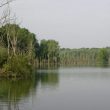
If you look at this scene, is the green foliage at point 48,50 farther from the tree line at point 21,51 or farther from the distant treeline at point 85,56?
the distant treeline at point 85,56

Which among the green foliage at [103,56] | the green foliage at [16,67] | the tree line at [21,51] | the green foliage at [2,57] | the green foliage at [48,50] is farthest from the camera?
the green foliage at [103,56]

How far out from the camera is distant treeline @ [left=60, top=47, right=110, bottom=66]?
134m

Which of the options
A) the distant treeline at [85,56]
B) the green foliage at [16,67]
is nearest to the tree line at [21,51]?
the green foliage at [16,67]

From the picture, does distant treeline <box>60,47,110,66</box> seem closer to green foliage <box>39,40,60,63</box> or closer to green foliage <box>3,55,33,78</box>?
green foliage <box>39,40,60,63</box>

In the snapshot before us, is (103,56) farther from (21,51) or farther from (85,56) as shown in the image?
(21,51)

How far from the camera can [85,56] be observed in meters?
150

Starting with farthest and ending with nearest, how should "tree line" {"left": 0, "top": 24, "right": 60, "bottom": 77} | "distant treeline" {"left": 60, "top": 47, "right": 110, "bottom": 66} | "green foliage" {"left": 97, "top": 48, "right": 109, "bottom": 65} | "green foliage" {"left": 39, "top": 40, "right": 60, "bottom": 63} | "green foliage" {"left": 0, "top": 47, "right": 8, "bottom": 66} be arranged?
"distant treeline" {"left": 60, "top": 47, "right": 110, "bottom": 66} → "green foliage" {"left": 97, "top": 48, "right": 109, "bottom": 65} → "green foliage" {"left": 39, "top": 40, "right": 60, "bottom": 63} → "green foliage" {"left": 0, "top": 47, "right": 8, "bottom": 66} → "tree line" {"left": 0, "top": 24, "right": 60, "bottom": 77}

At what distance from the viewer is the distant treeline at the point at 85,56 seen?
134 metres

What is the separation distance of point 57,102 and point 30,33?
70.0 metres

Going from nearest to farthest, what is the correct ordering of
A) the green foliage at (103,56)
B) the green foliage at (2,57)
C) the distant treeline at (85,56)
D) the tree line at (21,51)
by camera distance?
the tree line at (21,51), the green foliage at (2,57), the green foliage at (103,56), the distant treeline at (85,56)

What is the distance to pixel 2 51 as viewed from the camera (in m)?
40.0

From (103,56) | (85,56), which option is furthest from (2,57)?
(85,56)

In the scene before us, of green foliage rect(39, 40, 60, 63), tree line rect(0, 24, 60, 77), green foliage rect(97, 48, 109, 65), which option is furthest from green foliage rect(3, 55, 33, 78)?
green foliage rect(97, 48, 109, 65)

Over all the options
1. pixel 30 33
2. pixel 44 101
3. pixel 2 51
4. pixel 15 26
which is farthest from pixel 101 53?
pixel 44 101
